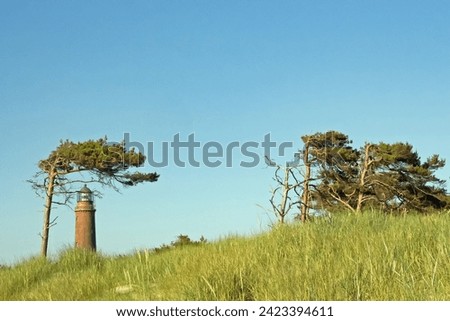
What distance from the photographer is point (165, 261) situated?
8742 mm

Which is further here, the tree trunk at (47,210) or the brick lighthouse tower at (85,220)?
the tree trunk at (47,210)

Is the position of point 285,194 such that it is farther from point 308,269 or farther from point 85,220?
point 85,220

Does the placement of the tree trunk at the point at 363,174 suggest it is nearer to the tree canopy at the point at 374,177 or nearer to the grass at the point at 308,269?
the tree canopy at the point at 374,177

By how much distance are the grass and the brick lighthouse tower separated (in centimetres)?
861

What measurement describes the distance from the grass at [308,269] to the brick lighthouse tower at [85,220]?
861 centimetres

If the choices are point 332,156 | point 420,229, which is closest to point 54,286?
point 420,229

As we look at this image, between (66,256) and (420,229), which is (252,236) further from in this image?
(66,256)

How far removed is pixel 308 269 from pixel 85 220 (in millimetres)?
14369

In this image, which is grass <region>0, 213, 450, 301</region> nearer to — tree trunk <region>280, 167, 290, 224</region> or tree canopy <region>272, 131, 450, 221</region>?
tree trunk <region>280, 167, 290, 224</region>

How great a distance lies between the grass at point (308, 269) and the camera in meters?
5.02

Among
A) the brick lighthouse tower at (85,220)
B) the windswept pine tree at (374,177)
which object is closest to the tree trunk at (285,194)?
the windswept pine tree at (374,177)

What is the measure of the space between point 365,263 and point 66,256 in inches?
322

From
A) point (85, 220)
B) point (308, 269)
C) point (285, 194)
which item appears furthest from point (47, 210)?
point (308, 269)

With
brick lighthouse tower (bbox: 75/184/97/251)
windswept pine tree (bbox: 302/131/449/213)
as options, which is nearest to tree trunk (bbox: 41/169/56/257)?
brick lighthouse tower (bbox: 75/184/97/251)
